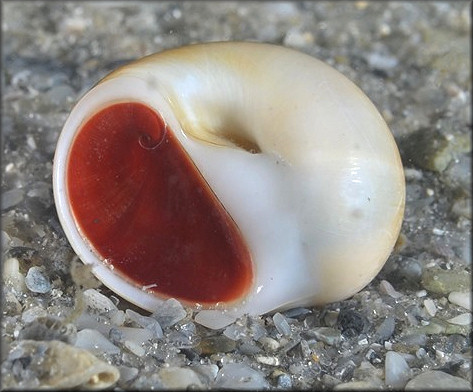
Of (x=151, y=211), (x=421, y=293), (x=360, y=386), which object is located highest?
(x=151, y=211)

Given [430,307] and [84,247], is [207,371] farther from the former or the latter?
[430,307]

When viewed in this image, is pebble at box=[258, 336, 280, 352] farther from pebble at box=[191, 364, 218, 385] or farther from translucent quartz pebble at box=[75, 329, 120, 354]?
translucent quartz pebble at box=[75, 329, 120, 354]

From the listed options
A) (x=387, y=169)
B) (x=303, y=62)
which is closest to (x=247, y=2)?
(x=303, y=62)

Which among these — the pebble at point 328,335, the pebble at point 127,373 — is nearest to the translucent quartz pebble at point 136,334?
the pebble at point 127,373

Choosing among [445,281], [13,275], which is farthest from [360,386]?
[13,275]

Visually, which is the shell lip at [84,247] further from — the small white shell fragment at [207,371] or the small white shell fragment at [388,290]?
the small white shell fragment at [388,290]

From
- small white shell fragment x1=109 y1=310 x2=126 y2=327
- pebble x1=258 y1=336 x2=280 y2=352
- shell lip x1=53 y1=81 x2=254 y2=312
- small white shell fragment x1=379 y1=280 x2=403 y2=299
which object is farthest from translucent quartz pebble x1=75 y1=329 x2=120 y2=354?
small white shell fragment x1=379 y1=280 x2=403 y2=299
